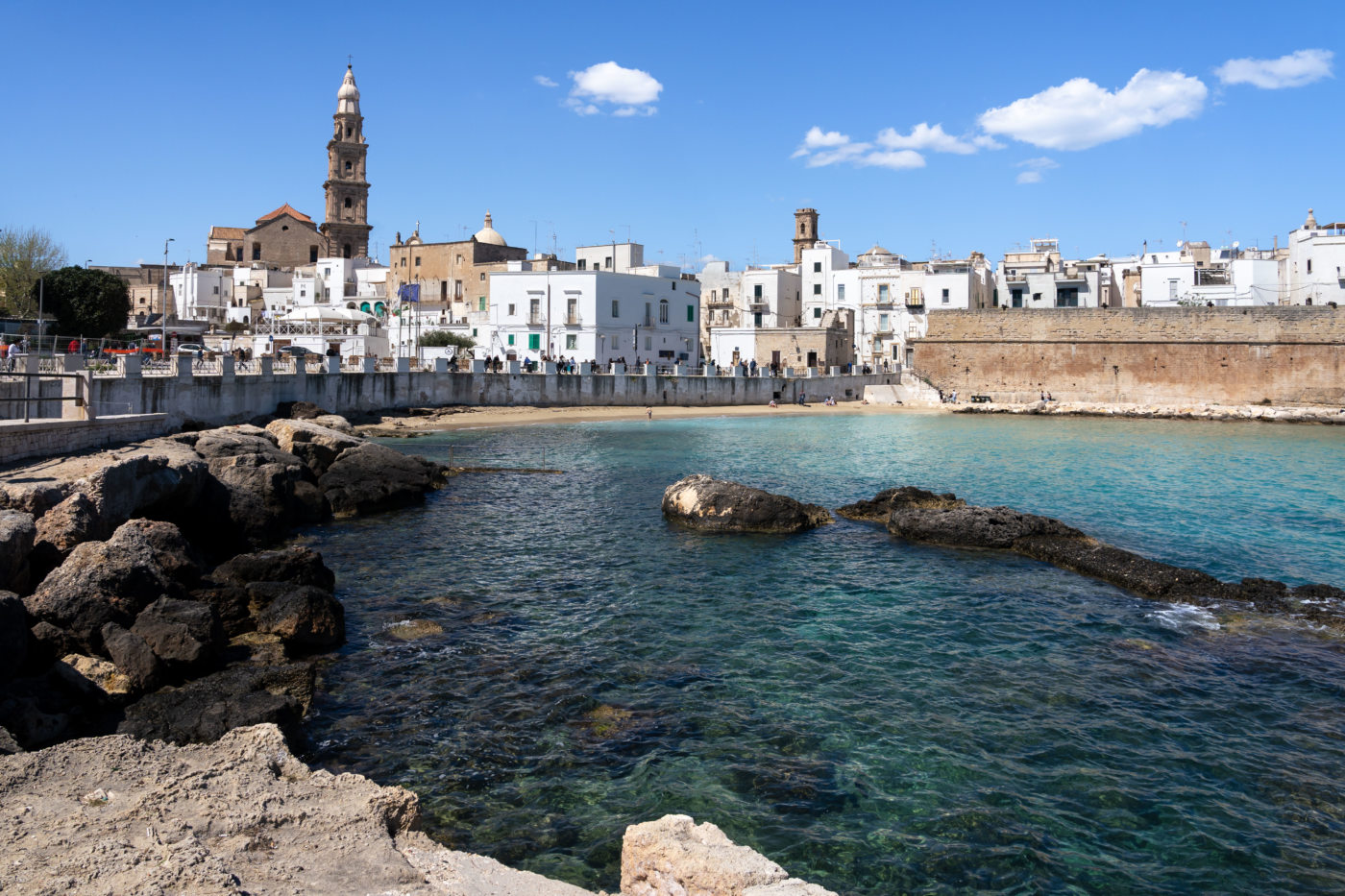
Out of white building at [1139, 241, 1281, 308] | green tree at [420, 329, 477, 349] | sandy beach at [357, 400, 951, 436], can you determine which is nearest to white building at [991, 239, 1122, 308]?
white building at [1139, 241, 1281, 308]

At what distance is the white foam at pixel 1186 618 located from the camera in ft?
37.2

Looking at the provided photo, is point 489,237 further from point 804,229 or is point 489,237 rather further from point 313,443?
point 313,443

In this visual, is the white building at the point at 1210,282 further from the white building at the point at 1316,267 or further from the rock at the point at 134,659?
the rock at the point at 134,659

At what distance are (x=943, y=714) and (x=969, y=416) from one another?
40.6 m

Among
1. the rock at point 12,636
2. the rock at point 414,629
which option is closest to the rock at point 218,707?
the rock at point 12,636

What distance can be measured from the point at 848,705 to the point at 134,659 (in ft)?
21.8

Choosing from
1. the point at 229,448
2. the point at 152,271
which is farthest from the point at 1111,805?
the point at 152,271

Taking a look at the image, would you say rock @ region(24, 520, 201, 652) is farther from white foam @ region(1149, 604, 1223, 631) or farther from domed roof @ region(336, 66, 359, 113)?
domed roof @ region(336, 66, 359, 113)

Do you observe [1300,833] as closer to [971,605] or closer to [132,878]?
[971,605]

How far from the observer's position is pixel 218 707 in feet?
26.1

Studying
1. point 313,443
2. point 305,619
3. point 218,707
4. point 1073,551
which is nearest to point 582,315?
point 313,443

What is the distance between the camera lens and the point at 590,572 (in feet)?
46.3

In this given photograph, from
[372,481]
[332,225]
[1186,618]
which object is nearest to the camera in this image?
[1186,618]

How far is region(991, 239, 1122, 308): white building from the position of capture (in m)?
63.4
